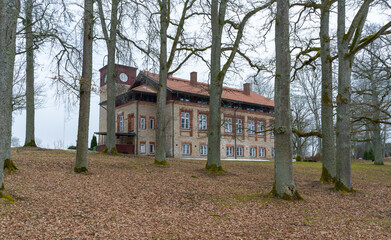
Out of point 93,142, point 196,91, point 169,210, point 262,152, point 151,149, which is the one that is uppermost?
point 196,91

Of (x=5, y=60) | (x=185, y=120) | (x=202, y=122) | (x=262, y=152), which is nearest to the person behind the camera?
(x=5, y=60)

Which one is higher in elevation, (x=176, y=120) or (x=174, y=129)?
(x=176, y=120)

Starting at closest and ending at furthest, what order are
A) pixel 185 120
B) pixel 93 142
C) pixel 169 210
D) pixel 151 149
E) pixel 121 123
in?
1. pixel 169 210
2. pixel 151 149
3. pixel 185 120
4. pixel 121 123
5. pixel 93 142

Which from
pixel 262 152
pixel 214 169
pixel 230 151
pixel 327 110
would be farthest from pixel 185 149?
pixel 327 110

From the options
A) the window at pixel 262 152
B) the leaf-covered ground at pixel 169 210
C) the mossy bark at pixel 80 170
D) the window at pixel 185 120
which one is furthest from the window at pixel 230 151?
the mossy bark at pixel 80 170

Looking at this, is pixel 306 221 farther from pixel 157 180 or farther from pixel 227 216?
pixel 157 180

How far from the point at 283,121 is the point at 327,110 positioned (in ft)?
15.2

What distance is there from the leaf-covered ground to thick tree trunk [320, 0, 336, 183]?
1.09 metres

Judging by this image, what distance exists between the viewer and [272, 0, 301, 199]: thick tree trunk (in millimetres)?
8461

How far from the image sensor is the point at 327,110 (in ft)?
39.8

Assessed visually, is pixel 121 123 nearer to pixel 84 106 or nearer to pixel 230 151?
pixel 230 151

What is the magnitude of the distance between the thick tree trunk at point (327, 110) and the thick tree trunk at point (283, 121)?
4.05 m

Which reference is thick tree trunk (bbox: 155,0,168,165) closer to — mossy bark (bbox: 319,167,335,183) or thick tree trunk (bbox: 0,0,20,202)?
mossy bark (bbox: 319,167,335,183)

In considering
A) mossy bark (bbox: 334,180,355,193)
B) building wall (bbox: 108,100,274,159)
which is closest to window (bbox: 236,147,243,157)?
building wall (bbox: 108,100,274,159)
